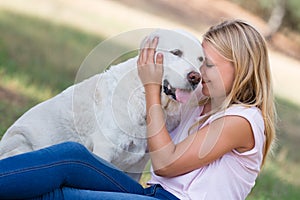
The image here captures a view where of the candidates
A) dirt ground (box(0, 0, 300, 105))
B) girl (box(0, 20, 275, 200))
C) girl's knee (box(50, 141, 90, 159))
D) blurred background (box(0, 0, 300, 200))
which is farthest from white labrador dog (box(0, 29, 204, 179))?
dirt ground (box(0, 0, 300, 105))

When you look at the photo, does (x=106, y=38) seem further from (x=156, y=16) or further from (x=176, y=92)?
(x=176, y=92)

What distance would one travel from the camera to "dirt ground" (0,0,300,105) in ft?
45.2

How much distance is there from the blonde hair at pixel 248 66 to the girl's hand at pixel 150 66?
0.29m

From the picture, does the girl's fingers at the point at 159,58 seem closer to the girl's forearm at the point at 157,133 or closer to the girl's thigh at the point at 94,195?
the girl's forearm at the point at 157,133

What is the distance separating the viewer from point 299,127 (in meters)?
11.2

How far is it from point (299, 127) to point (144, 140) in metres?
7.65

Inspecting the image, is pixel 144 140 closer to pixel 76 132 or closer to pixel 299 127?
pixel 76 132

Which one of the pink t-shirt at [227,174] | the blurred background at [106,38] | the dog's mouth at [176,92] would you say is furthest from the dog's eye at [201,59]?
the blurred background at [106,38]

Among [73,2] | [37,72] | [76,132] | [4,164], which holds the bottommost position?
[73,2]

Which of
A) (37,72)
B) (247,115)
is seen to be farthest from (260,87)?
(37,72)

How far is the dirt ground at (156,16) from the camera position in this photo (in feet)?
45.2

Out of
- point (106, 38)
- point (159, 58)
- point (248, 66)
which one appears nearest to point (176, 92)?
point (159, 58)

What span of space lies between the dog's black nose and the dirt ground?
29.6ft

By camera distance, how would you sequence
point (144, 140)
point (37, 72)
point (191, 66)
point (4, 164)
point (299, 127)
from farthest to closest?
point (299, 127) < point (37, 72) < point (144, 140) < point (191, 66) < point (4, 164)
